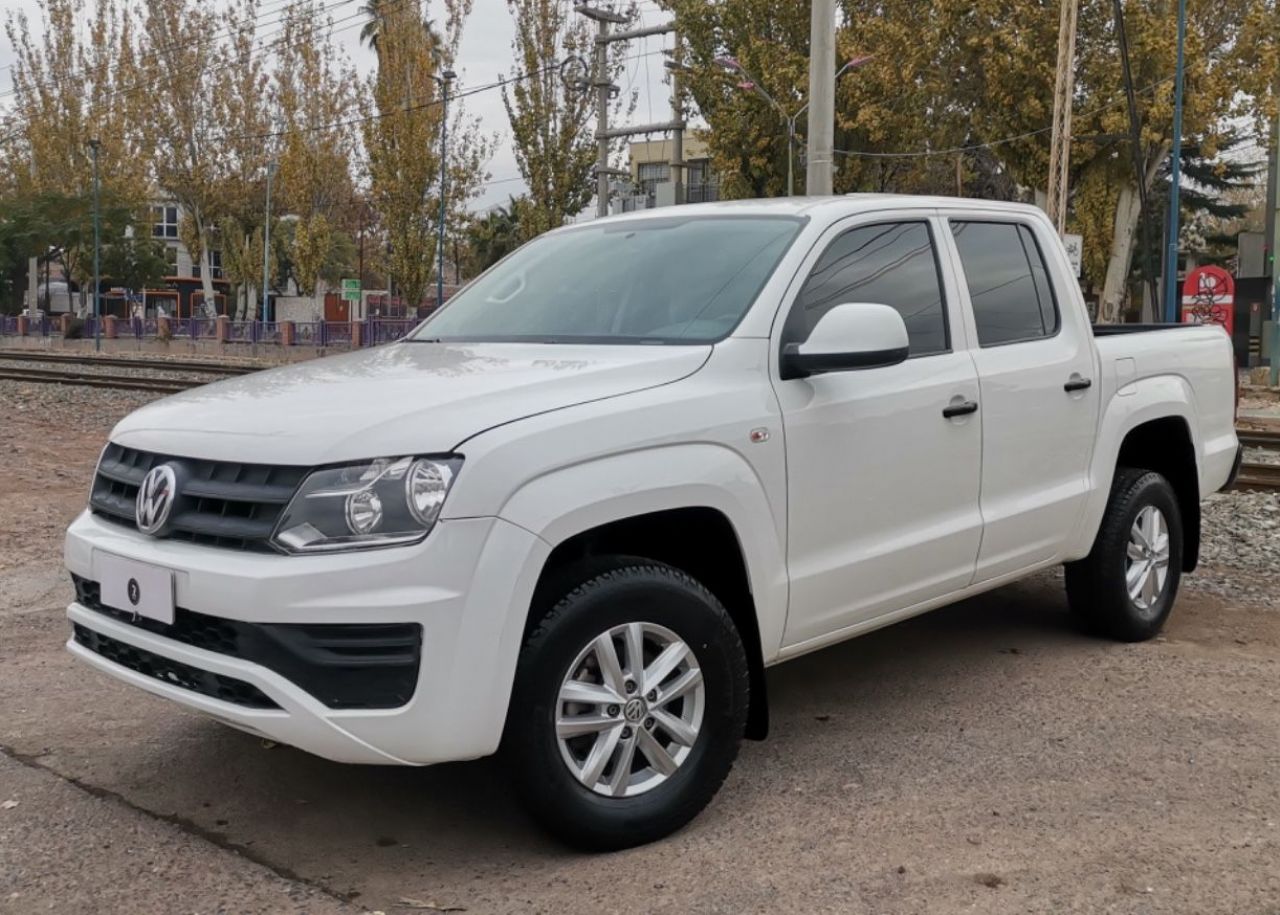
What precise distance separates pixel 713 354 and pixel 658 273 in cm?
68

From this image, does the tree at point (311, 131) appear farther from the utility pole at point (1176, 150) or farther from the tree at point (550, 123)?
the utility pole at point (1176, 150)

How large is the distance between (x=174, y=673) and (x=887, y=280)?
2.54 m

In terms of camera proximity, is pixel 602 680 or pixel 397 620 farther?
pixel 602 680

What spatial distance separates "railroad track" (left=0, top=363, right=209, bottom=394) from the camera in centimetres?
2119

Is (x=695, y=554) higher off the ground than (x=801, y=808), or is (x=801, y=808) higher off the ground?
(x=695, y=554)

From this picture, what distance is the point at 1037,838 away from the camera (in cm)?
342

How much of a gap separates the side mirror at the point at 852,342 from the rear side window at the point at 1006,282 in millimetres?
982

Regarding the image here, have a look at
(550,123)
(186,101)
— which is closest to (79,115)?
(186,101)

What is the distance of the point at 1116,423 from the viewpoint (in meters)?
5.09

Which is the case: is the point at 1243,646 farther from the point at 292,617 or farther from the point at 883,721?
the point at 292,617

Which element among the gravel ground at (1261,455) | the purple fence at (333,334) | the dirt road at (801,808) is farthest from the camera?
the purple fence at (333,334)

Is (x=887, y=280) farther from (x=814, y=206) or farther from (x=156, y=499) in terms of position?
(x=156, y=499)

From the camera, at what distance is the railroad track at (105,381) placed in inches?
834

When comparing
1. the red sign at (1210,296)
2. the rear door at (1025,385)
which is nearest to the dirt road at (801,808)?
the rear door at (1025,385)
